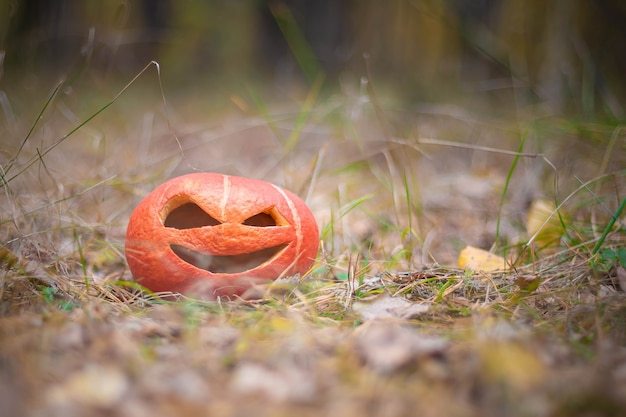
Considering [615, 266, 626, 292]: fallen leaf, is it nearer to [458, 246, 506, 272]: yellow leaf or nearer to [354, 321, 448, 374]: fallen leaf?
[458, 246, 506, 272]: yellow leaf

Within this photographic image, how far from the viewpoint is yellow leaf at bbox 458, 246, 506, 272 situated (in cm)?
212

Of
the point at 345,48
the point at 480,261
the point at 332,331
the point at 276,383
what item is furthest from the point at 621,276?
the point at 345,48

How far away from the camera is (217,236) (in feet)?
5.57

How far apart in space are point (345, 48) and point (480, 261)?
6.24 m

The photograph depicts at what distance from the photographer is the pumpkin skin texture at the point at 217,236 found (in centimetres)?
171

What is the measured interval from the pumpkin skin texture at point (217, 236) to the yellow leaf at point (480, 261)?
74 cm

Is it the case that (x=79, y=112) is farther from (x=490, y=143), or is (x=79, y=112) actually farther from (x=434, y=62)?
(x=434, y=62)

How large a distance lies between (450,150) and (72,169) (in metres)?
3.37

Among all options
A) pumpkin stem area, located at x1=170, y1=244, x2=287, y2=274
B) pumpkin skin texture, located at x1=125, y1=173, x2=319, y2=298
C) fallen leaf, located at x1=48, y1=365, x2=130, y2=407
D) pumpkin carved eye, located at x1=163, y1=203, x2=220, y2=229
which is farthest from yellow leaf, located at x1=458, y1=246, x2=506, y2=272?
fallen leaf, located at x1=48, y1=365, x2=130, y2=407

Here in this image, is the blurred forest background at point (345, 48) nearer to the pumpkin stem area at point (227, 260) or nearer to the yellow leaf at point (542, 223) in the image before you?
the yellow leaf at point (542, 223)

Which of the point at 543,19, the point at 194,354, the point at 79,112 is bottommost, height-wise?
the point at 194,354

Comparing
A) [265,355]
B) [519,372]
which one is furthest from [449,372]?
[265,355]

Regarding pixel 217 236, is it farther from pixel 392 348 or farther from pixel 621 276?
pixel 621 276

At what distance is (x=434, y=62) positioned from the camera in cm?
663
